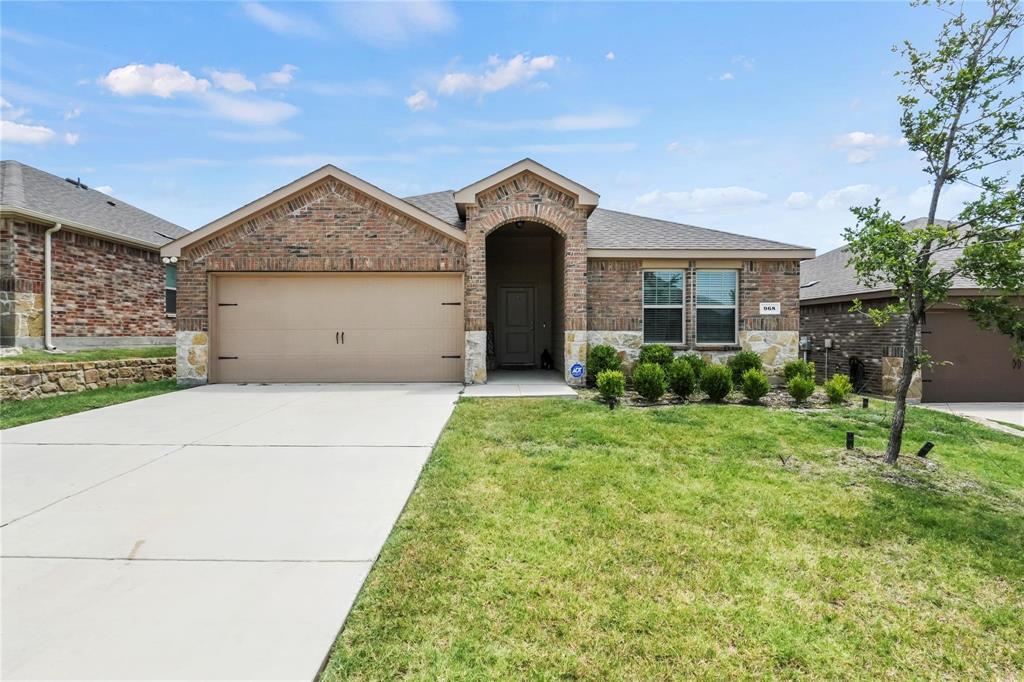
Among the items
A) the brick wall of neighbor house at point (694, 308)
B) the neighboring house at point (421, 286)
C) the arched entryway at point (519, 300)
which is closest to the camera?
the neighboring house at point (421, 286)

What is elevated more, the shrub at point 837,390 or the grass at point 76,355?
the grass at point 76,355

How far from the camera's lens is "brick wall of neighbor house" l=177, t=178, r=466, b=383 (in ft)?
33.9

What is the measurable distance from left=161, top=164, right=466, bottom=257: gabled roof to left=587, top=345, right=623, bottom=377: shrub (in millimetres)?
3788

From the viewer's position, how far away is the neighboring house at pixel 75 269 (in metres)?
10.5

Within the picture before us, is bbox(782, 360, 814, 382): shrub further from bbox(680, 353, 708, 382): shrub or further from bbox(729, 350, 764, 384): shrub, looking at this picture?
bbox(680, 353, 708, 382): shrub

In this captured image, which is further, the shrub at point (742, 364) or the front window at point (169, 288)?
the front window at point (169, 288)

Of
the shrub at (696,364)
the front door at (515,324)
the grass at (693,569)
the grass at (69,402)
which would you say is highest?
the front door at (515,324)

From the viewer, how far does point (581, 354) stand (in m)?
10.4

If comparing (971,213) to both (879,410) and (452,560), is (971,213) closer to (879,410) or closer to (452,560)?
(879,410)

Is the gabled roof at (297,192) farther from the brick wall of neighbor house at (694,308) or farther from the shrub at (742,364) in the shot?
the shrub at (742,364)

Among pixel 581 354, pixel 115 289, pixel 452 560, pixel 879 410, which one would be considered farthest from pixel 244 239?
pixel 879 410

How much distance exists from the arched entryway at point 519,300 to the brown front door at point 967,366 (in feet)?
30.9

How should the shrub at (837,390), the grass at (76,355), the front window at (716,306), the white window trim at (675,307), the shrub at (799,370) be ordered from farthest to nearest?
the front window at (716,306), the white window trim at (675,307), the shrub at (799,370), the grass at (76,355), the shrub at (837,390)

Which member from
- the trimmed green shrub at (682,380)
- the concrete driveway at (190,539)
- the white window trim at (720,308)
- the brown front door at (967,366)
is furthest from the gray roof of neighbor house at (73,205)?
the brown front door at (967,366)
